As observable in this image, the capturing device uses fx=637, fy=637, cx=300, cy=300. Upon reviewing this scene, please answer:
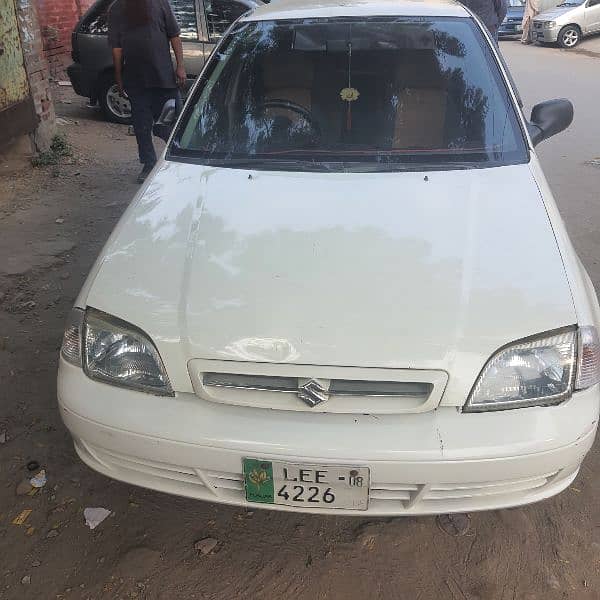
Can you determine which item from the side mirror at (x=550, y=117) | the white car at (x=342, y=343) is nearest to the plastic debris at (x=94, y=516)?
the white car at (x=342, y=343)

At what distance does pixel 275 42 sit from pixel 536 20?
17.5 meters

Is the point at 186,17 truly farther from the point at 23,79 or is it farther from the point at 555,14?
the point at 555,14

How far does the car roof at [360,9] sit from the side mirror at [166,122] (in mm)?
610

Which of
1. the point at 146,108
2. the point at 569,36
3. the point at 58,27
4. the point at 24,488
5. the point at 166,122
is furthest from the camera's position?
the point at 569,36

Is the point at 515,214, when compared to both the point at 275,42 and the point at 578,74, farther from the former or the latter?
the point at 578,74

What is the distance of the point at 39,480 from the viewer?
2508mm

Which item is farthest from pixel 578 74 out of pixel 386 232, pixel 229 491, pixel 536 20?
pixel 229 491

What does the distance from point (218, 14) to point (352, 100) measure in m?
5.78

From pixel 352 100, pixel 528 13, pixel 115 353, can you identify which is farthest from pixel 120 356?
pixel 528 13

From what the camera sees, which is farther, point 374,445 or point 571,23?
point 571,23

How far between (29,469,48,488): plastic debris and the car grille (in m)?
1.06

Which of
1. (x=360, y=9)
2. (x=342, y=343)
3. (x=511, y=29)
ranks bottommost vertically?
(x=511, y=29)

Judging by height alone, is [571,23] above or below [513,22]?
above

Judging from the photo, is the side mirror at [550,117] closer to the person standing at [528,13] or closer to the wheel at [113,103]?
the wheel at [113,103]
